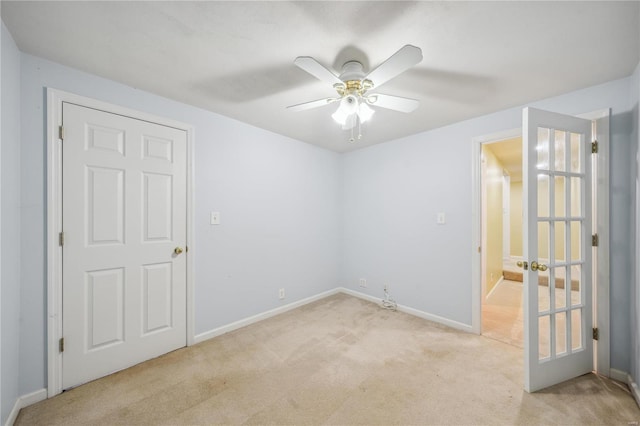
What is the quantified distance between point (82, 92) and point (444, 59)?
101 inches

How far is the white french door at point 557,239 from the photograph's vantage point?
5.71ft

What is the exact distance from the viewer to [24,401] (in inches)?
61.4

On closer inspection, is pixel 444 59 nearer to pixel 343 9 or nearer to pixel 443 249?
pixel 343 9

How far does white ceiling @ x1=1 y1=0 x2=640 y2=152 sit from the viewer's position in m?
1.24

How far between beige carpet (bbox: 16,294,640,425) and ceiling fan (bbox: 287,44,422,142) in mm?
1953

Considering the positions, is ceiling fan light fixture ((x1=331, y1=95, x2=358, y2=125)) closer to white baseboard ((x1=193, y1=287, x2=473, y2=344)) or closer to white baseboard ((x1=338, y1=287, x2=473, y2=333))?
white baseboard ((x1=193, y1=287, x2=473, y2=344))

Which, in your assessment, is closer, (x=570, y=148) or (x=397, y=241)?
(x=570, y=148)

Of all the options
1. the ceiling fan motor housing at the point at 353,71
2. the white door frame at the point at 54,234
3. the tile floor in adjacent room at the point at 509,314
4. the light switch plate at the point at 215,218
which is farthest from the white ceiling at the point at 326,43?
the tile floor in adjacent room at the point at 509,314

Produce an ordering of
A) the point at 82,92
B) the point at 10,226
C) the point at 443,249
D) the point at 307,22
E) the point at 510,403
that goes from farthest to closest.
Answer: the point at 443,249, the point at 82,92, the point at 510,403, the point at 10,226, the point at 307,22

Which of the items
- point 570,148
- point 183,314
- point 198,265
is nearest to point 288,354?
point 183,314

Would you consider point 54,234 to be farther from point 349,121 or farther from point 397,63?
point 397,63

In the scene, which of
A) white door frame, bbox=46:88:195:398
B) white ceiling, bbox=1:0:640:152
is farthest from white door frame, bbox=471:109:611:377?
white door frame, bbox=46:88:195:398

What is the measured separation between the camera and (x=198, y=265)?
2.38 meters

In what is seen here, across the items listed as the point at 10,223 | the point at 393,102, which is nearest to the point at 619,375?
the point at 393,102
